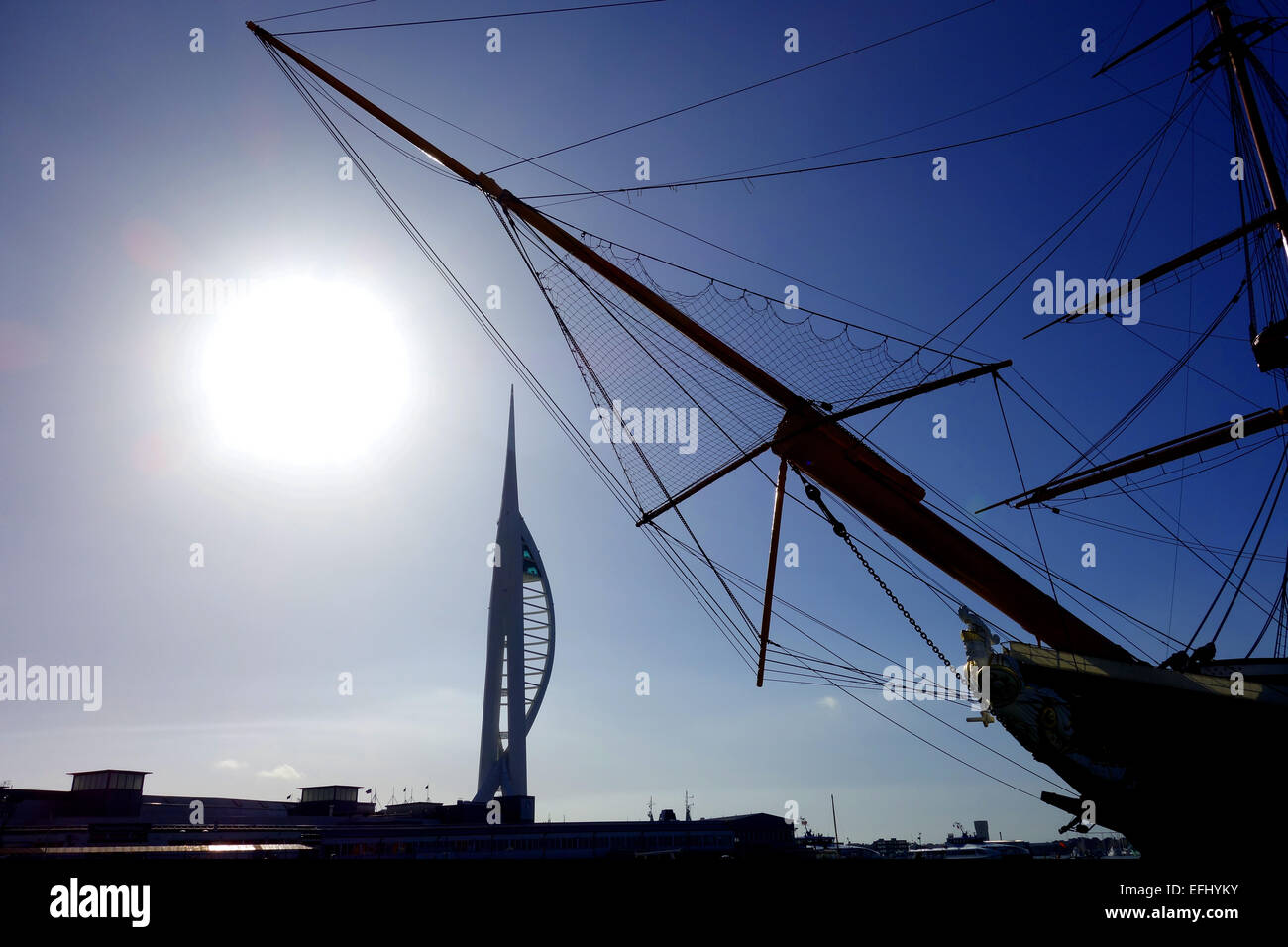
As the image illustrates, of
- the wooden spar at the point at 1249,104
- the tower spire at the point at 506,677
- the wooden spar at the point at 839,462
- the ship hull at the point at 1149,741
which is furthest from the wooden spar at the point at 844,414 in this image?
the tower spire at the point at 506,677

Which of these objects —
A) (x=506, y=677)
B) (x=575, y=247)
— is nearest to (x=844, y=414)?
(x=575, y=247)

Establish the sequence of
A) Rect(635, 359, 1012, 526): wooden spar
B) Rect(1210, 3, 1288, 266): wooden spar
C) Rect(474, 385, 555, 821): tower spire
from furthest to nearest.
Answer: Rect(474, 385, 555, 821): tower spire
Rect(1210, 3, 1288, 266): wooden spar
Rect(635, 359, 1012, 526): wooden spar

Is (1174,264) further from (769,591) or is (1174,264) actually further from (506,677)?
(506,677)

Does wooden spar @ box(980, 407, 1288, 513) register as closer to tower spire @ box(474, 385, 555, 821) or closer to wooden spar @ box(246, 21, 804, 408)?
wooden spar @ box(246, 21, 804, 408)

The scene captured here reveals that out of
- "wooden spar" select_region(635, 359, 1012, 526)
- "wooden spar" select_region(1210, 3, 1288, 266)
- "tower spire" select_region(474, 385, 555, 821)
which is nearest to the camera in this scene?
"wooden spar" select_region(635, 359, 1012, 526)

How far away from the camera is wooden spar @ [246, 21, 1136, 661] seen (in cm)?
2155

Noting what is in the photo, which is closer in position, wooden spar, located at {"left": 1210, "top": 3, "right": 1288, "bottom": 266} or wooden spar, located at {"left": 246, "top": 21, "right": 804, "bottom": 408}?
wooden spar, located at {"left": 246, "top": 21, "right": 804, "bottom": 408}

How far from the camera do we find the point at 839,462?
2202 cm

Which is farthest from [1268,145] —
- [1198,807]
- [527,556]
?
[527,556]

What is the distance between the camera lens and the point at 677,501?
837 inches

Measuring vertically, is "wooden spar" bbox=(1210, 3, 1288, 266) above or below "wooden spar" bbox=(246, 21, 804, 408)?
above

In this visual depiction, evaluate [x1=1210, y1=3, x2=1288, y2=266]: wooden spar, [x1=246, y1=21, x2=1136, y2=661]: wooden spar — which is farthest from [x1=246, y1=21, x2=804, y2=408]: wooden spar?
[x1=1210, y1=3, x2=1288, y2=266]: wooden spar
